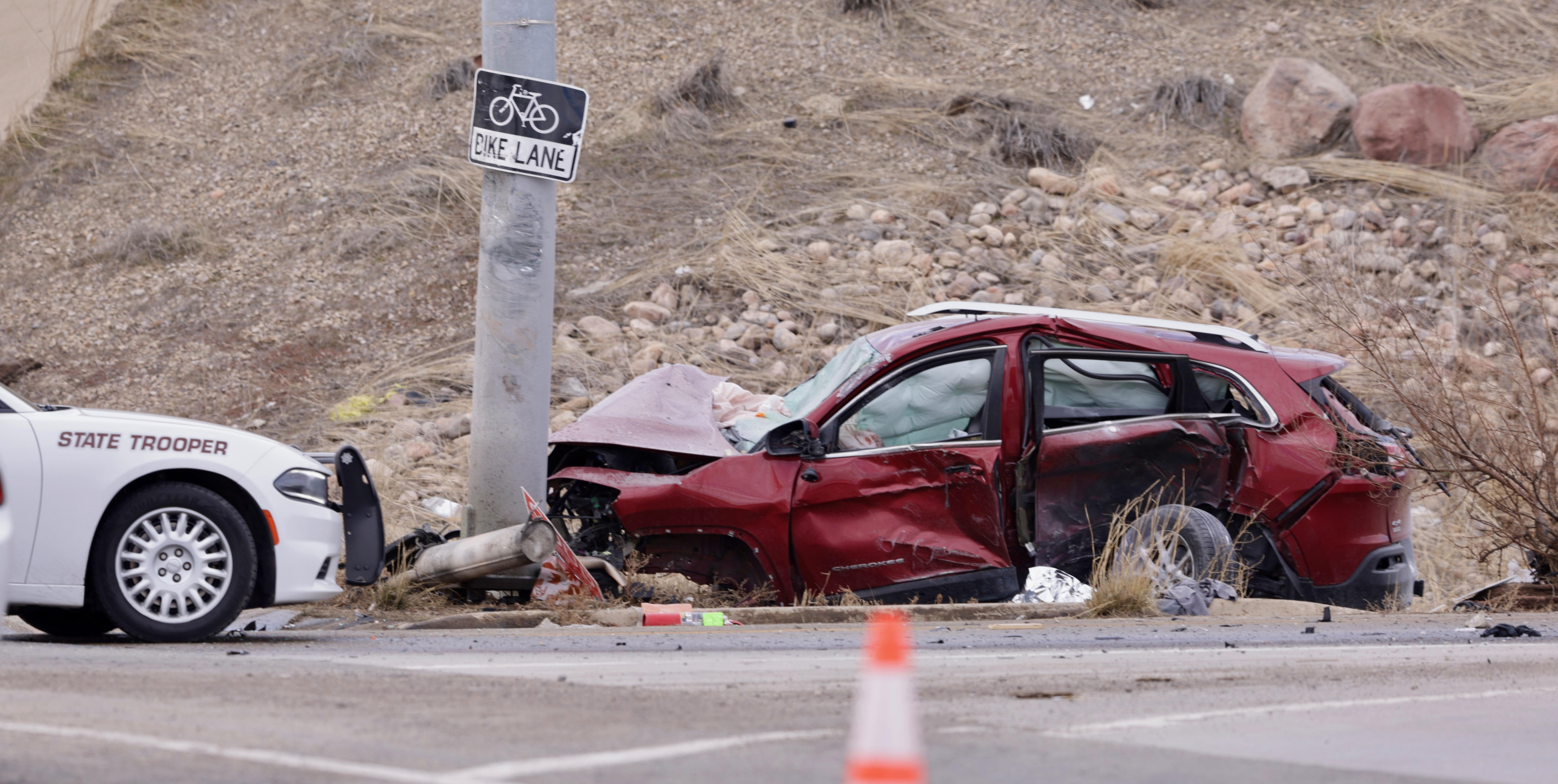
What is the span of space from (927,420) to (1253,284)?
922 centimetres

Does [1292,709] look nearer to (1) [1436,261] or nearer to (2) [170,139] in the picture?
(1) [1436,261]

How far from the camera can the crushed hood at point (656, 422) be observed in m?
8.41

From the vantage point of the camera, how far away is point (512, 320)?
862cm

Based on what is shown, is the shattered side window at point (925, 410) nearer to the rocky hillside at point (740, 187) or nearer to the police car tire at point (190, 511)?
the police car tire at point (190, 511)

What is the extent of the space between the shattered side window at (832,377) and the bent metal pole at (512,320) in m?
1.56

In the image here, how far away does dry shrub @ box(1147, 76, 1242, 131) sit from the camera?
20156 millimetres

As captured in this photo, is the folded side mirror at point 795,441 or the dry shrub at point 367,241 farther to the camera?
the dry shrub at point 367,241

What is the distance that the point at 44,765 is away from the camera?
11.8ft

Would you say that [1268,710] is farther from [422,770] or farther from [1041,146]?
[1041,146]

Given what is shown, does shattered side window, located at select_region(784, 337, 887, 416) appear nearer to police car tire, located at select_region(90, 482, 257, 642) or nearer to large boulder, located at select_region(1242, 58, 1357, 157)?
police car tire, located at select_region(90, 482, 257, 642)

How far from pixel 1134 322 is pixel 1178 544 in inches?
55.3

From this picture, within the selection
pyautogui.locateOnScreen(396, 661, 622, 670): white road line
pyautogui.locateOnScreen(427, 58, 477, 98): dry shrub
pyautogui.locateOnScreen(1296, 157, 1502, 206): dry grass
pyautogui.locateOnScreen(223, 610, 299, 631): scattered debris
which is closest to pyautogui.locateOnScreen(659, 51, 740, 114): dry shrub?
pyautogui.locateOnScreen(427, 58, 477, 98): dry shrub

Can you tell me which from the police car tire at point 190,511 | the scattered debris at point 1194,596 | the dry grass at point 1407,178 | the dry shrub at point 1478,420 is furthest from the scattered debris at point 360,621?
the dry grass at point 1407,178

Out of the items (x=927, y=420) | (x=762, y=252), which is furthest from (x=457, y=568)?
(x=762, y=252)
